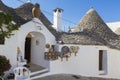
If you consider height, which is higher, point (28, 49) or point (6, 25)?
point (6, 25)

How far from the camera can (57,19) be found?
28.8 m

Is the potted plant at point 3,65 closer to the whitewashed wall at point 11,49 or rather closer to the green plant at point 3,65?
Result: the green plant at point 3,65

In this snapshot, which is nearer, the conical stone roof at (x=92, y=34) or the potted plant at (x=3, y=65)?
the potted plant at (x=3, y=65)

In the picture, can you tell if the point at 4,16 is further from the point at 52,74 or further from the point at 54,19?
the point at 54,19

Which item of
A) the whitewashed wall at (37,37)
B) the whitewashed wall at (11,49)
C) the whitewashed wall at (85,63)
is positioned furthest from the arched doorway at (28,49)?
the whitewashed wall at (11,49)

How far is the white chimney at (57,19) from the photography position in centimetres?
2877

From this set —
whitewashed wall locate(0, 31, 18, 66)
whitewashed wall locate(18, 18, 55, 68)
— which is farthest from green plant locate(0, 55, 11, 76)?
whitewashed wall locate(18, 18, 55, 68)

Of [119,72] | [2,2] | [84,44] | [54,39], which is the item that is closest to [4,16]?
[2,2]

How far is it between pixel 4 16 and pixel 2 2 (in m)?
6.51

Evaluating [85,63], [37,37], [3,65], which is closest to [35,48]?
[37,37]

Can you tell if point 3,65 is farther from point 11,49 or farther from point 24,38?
point 24,38

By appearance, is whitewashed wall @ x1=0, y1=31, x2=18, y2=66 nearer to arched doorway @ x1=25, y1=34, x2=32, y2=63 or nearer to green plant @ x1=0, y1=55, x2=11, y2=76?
green plant @ x1=0, y1=55, x2=11, y2=76

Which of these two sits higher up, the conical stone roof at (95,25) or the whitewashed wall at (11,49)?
the conical stone roof at (95,25)

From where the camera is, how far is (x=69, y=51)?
24656mm
